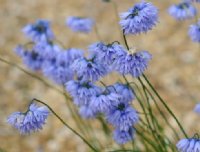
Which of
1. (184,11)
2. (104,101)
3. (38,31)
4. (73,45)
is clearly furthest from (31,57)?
(73,45)

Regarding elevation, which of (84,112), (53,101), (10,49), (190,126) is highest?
(10,49)

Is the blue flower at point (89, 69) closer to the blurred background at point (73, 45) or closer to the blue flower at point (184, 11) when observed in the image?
the blue flower at point (184, 11)

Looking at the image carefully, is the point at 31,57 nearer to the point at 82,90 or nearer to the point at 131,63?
the point at 82,90

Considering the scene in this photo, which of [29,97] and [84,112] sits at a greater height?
[29,97]

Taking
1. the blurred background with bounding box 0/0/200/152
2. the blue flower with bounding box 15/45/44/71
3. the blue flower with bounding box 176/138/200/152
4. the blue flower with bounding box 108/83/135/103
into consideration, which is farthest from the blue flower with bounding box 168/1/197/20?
the blurred background with bounding box 0/0/200/152

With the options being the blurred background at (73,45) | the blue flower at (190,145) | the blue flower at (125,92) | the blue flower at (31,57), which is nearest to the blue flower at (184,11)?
the blue flower at (125,92)

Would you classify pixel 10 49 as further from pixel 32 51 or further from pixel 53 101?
pixel 32 51

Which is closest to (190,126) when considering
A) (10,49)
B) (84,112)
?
(84,112)

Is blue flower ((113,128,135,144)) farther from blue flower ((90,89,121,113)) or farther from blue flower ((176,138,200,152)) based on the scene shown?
blue flower ((176,138,200,152))
